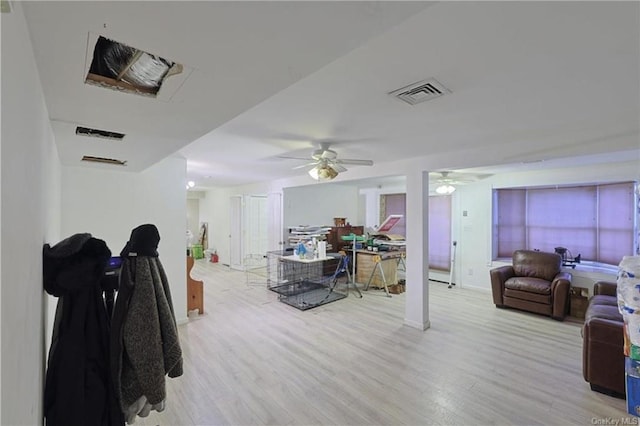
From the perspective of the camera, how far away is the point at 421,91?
1.79 metres

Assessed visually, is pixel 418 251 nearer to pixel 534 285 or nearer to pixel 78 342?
pixel 534 285

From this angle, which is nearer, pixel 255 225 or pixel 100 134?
pixel 100 134

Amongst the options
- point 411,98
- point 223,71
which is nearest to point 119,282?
point 223,71

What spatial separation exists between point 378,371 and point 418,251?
165 centimetres

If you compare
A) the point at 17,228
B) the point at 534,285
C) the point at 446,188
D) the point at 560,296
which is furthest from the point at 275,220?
the point at 17,228

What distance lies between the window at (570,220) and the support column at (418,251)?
9.32ft

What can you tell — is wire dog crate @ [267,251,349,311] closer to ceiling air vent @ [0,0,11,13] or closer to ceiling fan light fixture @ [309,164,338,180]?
ceiling fan light fixture @ [309,164,338,180]

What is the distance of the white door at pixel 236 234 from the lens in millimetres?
7582

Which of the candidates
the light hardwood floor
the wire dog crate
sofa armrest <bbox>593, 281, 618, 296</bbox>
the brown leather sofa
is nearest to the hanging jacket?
the light hardwood floor

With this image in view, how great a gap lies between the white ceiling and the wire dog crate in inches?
114

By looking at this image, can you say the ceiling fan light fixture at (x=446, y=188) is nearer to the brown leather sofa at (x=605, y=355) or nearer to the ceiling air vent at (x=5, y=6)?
the brown leather sofa at (x=605, y=355)

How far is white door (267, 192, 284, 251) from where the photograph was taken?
6.58m

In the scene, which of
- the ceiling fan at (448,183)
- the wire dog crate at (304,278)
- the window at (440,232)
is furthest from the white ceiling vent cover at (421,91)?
the window at (440,232)

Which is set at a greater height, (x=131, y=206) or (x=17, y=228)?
(x=131, y=206)
